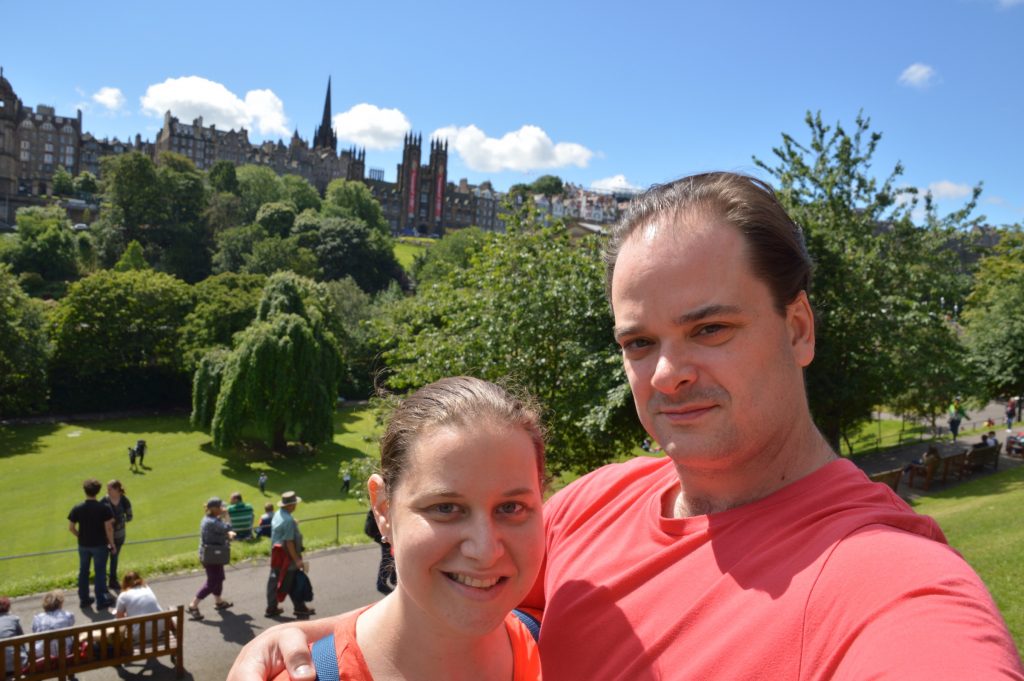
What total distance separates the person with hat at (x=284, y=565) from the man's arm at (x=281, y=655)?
26.3ft

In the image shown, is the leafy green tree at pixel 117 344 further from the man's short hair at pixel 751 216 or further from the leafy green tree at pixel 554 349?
the man's short hair at pixel 751 216

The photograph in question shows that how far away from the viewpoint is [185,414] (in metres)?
39.7

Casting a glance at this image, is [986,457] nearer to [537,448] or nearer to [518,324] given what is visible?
[518,324]

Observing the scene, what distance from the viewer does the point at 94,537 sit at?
9.85 metres

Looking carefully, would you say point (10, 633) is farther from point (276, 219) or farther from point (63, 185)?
point (63, 185)

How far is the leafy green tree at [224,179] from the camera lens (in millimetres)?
93750

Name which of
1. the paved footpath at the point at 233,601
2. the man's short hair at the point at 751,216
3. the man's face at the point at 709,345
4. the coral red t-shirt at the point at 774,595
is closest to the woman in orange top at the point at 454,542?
the coral red t-shirt at the point at 774,595

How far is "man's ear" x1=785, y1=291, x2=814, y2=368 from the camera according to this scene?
6.35 ft

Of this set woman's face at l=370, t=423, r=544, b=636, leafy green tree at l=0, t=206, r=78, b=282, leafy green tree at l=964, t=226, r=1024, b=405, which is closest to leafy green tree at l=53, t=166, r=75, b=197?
leafy green tree at l=0, t=206, r=78, b=282

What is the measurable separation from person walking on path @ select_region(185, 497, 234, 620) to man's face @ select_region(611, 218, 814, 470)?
9.35 metres

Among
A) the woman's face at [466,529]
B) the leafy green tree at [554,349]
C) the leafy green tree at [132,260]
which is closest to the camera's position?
the woman's face at [466,529]

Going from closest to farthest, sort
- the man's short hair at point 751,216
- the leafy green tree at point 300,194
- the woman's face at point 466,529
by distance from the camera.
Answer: the woman's face at point 466,529
the man's short hair at point 751,216
the leafy green tree at point 300,194

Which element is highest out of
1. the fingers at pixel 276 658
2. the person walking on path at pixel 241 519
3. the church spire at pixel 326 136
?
the church spire at pixel 326 136

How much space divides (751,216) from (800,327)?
13.9 inches
